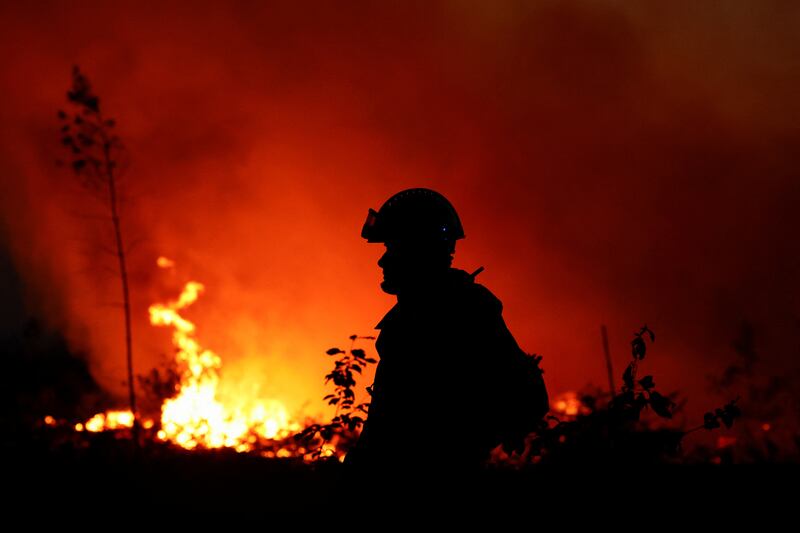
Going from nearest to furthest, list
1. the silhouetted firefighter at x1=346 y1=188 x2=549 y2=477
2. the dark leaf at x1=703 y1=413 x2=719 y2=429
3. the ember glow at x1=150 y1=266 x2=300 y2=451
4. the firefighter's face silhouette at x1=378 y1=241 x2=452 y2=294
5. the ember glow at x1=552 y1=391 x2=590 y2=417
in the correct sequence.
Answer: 1. the silhouetted firefighter at x1=346 y1=188 x2=549 y2=477
2. the firefighter's face silhouette at x1=378 y1=241 x2=452 y2=294
3. the dark leaf at x1=703 y1=413 x2=719 y2=429
4. the ember glow at x1=150 y1=266 x2=300 y2=451
5. the ember glow at x1=552 y1=391 x2=590 y2=417

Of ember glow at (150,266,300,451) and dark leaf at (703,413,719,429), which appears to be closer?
dark leaf at (703,413,719,429)

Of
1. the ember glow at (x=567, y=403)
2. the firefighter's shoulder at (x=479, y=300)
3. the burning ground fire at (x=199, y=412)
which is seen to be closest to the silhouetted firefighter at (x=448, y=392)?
the firefighter's shoulder at (x=479, y=300)

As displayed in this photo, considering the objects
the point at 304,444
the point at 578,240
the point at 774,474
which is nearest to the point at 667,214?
the point at 578,240

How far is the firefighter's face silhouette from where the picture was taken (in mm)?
2568

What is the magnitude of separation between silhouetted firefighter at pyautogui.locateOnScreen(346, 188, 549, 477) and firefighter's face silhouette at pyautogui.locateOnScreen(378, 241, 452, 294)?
0.12 m

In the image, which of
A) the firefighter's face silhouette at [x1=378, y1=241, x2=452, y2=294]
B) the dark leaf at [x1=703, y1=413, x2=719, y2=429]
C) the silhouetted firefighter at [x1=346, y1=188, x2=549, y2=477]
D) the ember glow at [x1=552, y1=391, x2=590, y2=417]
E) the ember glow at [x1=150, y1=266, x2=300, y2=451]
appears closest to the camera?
the silhouetted firefighter at [x1=346, y1=188, x2=549, y2=477]

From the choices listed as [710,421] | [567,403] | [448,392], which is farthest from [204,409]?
[448,392]

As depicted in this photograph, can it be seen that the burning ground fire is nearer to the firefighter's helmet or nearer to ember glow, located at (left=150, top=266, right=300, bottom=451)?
ember glow, located at (left=150, top=266, right=300, bottom=451)

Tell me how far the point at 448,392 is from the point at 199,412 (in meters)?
11.6

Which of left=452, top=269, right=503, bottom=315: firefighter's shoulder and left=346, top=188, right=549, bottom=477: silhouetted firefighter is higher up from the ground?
left=452, top=269, right=503, bottom=315: firefighter's shoulder

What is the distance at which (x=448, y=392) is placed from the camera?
2.36 metres

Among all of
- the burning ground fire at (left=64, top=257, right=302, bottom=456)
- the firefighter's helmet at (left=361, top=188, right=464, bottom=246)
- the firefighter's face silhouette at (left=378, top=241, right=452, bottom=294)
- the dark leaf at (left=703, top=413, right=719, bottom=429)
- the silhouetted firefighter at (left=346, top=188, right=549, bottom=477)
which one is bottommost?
the silhouetted firefighter at (left=346, top=188, right=549, bottom=477)

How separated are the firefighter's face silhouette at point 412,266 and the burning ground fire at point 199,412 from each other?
7968 millimetres

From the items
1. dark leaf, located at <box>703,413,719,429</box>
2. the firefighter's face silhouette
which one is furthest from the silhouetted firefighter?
dark leaf, located at <box>703,413,719,429</box>
